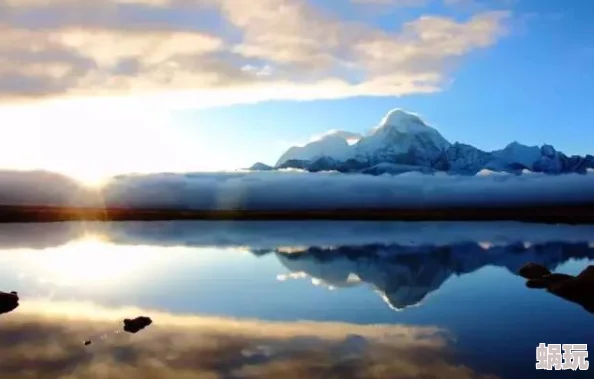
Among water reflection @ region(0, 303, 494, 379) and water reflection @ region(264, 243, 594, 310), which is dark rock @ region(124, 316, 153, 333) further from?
water reflection @ region(264, 243, 594, 310)

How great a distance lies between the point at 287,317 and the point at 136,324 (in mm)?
6932

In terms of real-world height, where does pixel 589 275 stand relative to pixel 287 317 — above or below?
above

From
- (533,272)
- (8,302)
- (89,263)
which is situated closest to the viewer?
(8,302)

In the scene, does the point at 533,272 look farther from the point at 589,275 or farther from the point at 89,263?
the point at 89,263

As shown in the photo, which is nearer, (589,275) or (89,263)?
(589,275)

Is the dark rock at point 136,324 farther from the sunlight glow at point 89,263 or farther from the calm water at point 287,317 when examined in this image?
the sunlight glow at point 89,263

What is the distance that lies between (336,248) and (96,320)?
42996 millimetres

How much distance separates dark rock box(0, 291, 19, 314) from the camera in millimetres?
32062

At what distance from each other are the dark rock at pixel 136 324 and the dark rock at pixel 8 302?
8.09 meters

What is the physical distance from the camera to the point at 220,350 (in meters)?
22.8

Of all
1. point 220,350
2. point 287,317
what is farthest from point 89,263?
point 220,350

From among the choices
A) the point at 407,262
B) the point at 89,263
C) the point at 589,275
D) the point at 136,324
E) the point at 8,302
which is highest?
the point at 89,263

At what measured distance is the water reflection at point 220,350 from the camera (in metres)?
19.9

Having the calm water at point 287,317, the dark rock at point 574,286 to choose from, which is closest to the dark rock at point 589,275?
the dark rock at point 574,286
